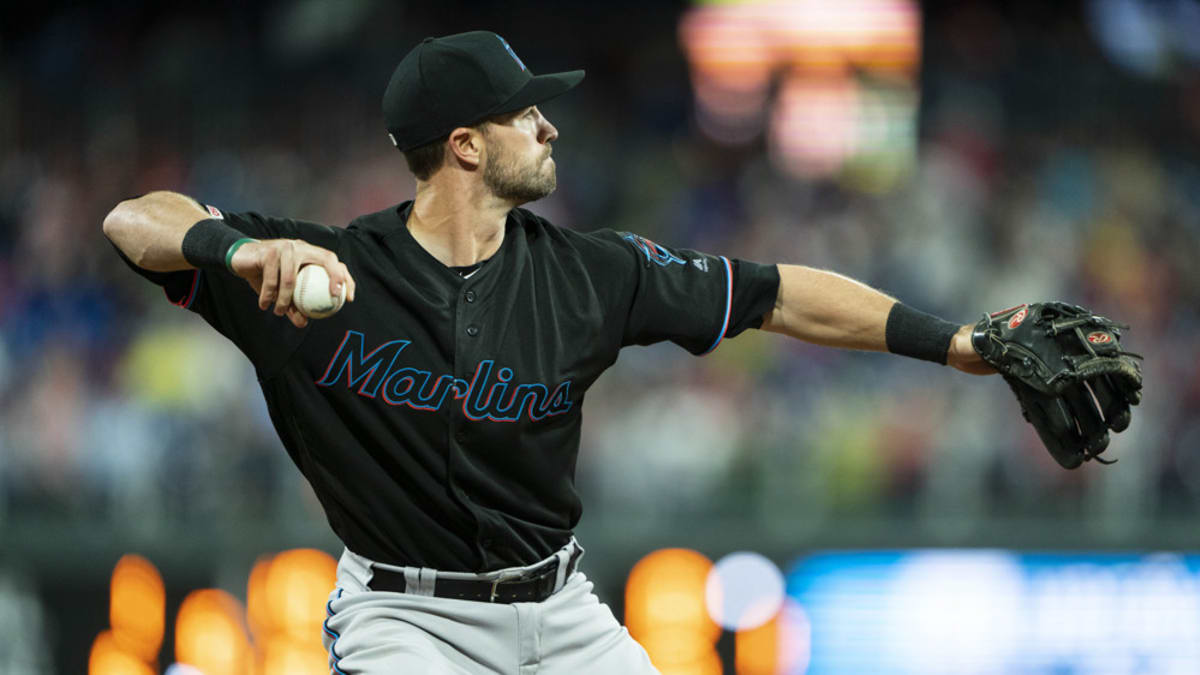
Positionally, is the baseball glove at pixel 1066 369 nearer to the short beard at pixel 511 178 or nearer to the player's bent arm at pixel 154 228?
the short beard at pixel 511 178

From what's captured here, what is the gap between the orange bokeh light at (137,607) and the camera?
7500 mm

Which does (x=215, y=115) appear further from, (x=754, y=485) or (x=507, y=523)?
(x=507, y=523)

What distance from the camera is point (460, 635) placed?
3.47 meters

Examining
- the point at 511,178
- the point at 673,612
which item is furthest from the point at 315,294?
the point at 673,612

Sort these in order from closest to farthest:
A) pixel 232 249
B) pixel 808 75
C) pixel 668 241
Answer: pixel 232 249 < pixel 668 241 < pixel 808 75

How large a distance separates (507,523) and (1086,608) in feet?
16.8

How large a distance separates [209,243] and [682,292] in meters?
1.27

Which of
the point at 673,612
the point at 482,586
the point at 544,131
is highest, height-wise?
the point at 544,131

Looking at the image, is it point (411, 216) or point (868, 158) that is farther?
point (868, 158)

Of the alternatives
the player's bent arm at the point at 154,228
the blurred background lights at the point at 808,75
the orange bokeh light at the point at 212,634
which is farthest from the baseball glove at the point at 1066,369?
the blurred background lights at the point at 808,75

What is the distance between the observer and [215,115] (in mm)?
12328

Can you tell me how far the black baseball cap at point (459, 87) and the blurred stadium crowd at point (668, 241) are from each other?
4559mm

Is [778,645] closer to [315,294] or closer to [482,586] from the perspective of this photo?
[482,586]

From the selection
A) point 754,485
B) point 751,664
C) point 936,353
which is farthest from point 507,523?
point 754,485
